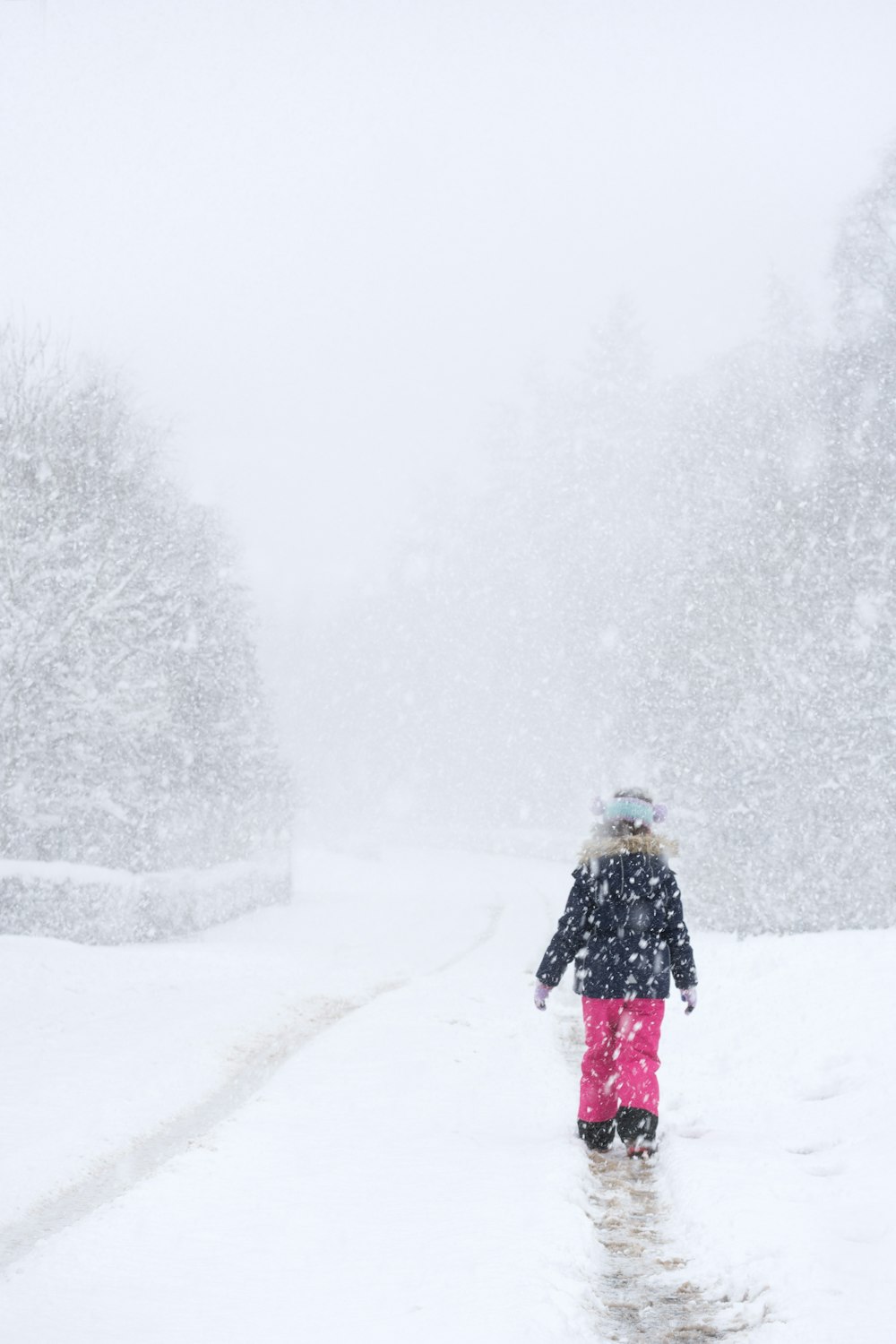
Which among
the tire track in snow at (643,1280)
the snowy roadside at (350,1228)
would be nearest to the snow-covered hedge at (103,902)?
the snowy roadside at (350,1228)

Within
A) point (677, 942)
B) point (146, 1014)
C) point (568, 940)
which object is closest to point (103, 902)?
point (146, 1014)

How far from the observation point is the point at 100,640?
19.9m

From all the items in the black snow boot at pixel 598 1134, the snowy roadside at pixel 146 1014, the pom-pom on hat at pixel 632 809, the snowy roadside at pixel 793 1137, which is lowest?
the snowy roadside at pixel 146 1014

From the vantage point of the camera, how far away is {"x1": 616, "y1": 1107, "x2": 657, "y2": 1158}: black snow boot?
20.7 feet

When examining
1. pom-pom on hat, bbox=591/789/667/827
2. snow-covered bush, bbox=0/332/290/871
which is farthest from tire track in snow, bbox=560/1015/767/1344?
snow-covered bush, bbox=0/332/290/871

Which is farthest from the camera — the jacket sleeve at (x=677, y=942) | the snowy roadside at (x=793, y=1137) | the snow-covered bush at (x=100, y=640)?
the snow-covered bush at (x=100, y=640)

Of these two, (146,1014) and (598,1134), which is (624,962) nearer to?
(598,1134)

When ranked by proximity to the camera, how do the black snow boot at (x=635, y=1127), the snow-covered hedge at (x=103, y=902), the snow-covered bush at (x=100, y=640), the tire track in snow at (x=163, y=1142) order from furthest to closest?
the snow-covered bush at (x=100, y=640) < the snow-covered hedge at (x=103, y=902) < the black snow boot at (x=635, y=1127) < the tire track in snow at (x=163, y=1142)

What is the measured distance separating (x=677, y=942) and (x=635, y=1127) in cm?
108

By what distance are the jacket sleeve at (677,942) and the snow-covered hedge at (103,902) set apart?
1367 cm

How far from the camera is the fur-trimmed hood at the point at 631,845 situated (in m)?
6.75

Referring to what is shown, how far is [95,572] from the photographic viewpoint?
19.4m

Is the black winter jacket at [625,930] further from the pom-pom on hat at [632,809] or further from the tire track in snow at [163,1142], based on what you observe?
the tire track in snow at [163,1142]

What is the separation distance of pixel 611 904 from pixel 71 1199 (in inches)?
132
